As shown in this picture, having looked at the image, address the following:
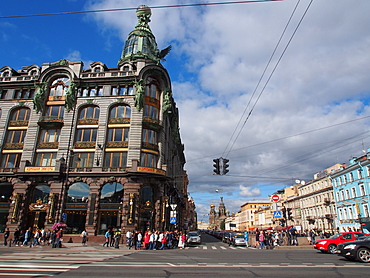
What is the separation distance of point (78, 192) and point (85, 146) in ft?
20.4

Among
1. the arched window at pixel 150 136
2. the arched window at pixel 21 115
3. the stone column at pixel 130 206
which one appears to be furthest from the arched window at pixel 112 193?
the arched window at pixel 21 115

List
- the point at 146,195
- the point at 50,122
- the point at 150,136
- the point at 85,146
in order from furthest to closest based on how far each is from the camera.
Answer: the point at 50,122 → the point at 150,136 → the point at 85,146 → the point at 146,195

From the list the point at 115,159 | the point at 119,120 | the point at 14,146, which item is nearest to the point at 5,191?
the point at 14,146

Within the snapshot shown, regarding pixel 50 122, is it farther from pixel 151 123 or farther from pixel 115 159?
pixel 151 123

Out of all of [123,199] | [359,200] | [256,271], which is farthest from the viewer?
[359,200]

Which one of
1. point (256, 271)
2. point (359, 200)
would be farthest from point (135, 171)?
point (359, 200)

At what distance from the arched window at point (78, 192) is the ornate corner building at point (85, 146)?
0.13 m

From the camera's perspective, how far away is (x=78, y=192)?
116ft

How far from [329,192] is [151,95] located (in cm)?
4496

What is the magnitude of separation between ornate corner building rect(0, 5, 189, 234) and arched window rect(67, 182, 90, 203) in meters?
0.13

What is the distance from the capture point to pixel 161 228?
36125 mm

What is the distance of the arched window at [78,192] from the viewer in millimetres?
34969

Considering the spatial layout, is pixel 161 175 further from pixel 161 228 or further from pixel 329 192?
pixel 329 192

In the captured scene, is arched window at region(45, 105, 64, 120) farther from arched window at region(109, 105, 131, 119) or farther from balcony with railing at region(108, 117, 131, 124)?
balcony with railing at region(108, 117, 131, 124)
